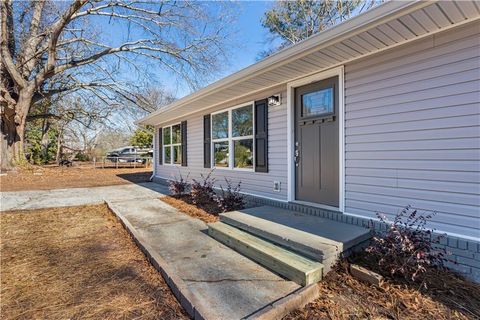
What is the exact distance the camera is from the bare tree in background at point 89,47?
36.7ft

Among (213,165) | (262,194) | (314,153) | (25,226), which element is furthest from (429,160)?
(25,226)

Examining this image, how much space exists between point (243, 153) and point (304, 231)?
288cm

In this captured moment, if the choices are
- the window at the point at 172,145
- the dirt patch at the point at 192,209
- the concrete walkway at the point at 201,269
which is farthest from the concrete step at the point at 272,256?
the window at the point at 172,145

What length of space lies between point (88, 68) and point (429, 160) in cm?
1550

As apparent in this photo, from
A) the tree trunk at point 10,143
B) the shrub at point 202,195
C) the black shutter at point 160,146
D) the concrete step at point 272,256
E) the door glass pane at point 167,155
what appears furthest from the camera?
the tree trunk at point 10,143

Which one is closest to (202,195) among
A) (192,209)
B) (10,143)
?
(192,209)

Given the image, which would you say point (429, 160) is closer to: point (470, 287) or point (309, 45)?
point (470, 287)

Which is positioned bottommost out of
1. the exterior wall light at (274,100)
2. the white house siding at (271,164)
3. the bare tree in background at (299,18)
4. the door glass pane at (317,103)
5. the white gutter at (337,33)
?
the white house siding at (271,164)

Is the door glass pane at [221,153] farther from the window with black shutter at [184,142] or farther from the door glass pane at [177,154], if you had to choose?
the door glass pane at [177,154]

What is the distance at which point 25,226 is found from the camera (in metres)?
4.40

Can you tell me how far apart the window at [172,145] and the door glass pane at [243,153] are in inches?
→ 131

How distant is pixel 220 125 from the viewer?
645 cm

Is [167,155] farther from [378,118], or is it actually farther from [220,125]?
[378,118]

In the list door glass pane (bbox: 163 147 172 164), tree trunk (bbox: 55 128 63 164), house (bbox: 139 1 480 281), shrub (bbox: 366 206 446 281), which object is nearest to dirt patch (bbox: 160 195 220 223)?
house (bbox: 139 1 480 281)
